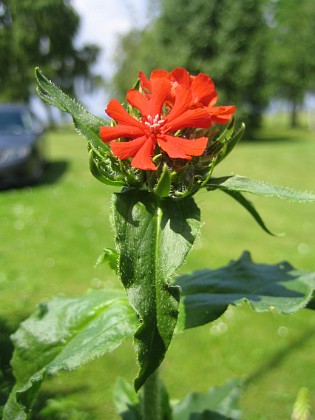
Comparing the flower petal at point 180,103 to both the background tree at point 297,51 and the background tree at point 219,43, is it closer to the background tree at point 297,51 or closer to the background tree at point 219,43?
the background tree at point 219,43

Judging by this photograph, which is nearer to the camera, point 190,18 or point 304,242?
point 304,242

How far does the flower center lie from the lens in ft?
4.76

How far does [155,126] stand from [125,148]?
123mm

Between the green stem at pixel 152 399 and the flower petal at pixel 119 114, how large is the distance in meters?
0.97

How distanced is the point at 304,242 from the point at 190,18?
18.4 meters

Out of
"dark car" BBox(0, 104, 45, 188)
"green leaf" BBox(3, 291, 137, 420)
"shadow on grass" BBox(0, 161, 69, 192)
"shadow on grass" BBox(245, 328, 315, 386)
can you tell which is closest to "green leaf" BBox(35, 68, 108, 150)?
"green leaf" BBox(3, 291, 137, 420)

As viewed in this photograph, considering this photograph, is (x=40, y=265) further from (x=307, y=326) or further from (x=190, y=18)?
(x=190, y=18)

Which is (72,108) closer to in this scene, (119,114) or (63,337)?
(119,114)

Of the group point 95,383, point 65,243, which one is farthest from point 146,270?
point 65,243

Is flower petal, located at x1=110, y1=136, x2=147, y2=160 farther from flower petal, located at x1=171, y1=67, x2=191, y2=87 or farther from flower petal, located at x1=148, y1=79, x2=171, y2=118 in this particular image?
flower petal, located at x1=171, y1=67, x2=191, y2=87

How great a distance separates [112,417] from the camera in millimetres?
3316

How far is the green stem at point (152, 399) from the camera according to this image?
1919 mm

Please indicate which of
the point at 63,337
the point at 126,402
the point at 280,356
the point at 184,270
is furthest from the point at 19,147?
the point at 63,337

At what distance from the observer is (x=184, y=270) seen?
620 cm
